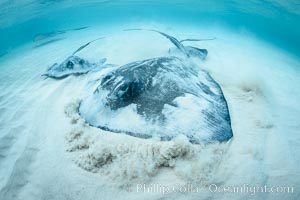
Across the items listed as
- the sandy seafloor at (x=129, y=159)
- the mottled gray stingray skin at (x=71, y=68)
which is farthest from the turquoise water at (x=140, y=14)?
the sandy seafloor at (x=129, y=159)

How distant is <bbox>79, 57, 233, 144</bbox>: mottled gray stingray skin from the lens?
2.71m

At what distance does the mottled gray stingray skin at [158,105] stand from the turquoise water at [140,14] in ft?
63.0

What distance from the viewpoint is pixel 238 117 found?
3.91 meters

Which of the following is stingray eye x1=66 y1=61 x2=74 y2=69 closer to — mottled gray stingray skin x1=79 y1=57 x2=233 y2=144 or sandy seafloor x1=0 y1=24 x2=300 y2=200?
sandy seafloor x1=0 y1=24 x2=300 y2=200

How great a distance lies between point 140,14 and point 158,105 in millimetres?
52863

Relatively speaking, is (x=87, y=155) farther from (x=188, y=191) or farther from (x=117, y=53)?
(x=117, y=53)

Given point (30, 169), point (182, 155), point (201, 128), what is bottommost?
point (30, 169)

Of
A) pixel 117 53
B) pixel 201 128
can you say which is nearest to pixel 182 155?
pixel 201 128

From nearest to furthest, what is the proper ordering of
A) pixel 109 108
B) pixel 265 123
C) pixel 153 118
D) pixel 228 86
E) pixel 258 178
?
1. pixel 258 178
2. pixel 153 118
3. pixel 109 108
4. pixel 265 123
5. pixel 228 86

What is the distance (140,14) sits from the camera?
5091 cm

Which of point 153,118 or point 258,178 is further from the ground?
point 153,118

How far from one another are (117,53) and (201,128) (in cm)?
687

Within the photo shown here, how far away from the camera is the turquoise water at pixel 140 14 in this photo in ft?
76.4

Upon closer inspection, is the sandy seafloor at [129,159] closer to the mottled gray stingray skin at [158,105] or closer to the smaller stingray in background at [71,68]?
the mottled gray stingray skin at [158,105]
